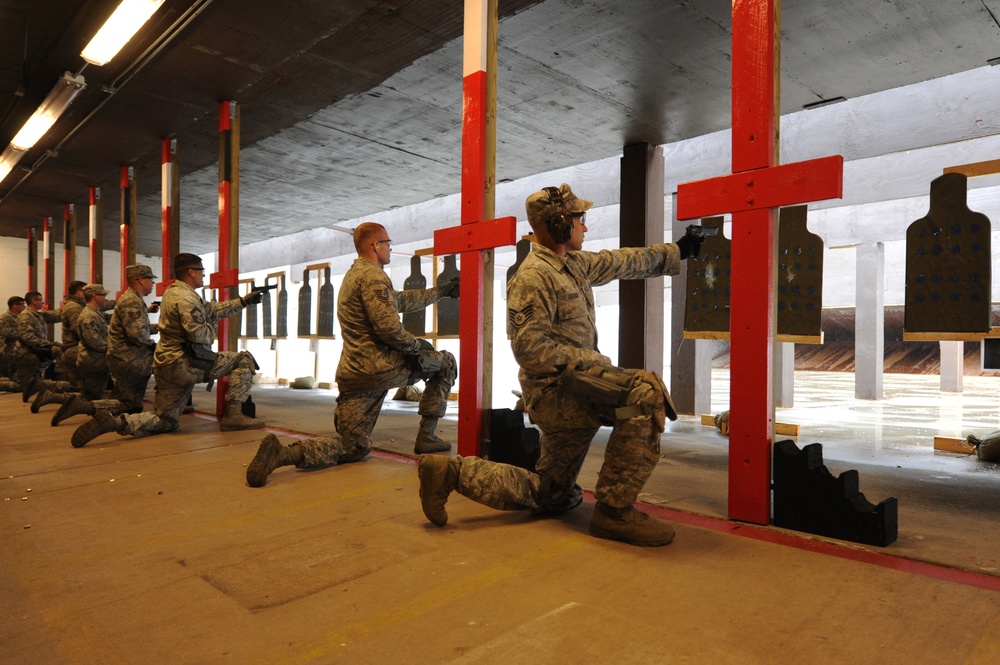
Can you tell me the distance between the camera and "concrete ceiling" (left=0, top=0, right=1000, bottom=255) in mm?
4535

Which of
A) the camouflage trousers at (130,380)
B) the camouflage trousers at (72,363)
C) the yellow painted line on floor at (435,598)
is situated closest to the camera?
the yellow painted line on floor at (435,598)

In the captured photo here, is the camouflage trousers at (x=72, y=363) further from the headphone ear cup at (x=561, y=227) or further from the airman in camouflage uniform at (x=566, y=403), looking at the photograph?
the headphone ear cup at (x=561, y=227)

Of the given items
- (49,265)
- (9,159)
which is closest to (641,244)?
(9,159)

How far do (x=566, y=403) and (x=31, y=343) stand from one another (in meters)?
9.58

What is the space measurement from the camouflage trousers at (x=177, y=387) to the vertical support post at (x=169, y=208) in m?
2.44

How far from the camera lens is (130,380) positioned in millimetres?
6156

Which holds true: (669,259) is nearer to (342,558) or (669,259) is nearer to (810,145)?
(342,558)

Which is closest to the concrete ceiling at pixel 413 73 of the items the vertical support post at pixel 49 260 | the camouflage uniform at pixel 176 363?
the camouflage uniform at pixel 176 363

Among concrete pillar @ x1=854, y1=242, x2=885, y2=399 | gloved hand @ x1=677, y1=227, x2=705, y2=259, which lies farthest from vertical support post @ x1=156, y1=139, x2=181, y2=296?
concrete pillar @ x1=854, y1=242, x2=885, y2=399

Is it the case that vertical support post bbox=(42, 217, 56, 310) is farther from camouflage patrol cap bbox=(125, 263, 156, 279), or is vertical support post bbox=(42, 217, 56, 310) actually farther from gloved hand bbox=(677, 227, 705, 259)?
gloved hand bbox=(677, 227, 705, 259)

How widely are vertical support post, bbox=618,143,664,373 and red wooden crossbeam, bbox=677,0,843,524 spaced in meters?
4.06

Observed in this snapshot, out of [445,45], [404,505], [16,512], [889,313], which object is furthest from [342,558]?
[889,313]

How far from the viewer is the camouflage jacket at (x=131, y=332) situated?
5.88 metres

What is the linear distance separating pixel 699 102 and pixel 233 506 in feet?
17.3
